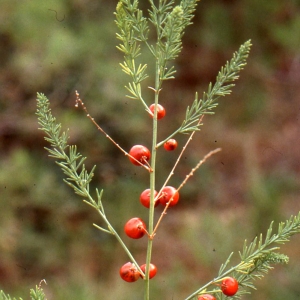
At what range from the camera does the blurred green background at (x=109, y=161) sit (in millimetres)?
2561

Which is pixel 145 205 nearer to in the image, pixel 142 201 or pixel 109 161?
pixel 142 201

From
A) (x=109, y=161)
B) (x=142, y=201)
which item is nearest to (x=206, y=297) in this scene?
(x=142, y=201)

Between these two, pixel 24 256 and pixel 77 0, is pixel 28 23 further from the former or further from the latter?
pixel 24 256

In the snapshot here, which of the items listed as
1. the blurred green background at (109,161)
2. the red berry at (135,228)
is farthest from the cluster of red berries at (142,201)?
the blurred green background at (109,161)

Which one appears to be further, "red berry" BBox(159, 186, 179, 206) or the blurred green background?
the blurred green background

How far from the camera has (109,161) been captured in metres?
3.50

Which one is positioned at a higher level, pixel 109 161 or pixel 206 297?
pixel 206 297

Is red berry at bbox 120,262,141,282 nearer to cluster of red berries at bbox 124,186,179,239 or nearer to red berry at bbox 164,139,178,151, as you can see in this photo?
cluster of red berries at bbox 124,186,179,239

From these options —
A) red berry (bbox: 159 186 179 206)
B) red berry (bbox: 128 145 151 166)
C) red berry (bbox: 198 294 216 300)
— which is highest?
red berry (bbox: 128 145 151 166)

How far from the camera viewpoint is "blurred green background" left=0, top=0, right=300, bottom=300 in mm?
2561

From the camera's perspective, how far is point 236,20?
11.3ft

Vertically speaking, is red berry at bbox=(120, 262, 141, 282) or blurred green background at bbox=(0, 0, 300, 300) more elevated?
red berry at bbox=(120, 262, 141, 282)

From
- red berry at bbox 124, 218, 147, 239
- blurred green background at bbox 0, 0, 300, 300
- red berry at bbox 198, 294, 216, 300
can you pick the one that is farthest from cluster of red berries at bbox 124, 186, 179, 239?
blurred green background at bbox 0, 0, 300, 300

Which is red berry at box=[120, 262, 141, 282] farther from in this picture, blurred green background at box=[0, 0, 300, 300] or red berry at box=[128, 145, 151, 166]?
blurred green background at box=[0, 0, 300, 300]
